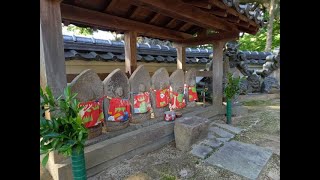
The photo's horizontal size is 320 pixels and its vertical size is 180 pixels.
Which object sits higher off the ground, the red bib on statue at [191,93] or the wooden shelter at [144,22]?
the wooden shelter at [144,22]

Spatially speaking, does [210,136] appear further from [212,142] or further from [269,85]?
[269,85]

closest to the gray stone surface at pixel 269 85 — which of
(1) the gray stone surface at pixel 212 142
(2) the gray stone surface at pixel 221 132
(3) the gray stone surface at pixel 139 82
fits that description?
(2) the gray stone surface at pixel 221 132

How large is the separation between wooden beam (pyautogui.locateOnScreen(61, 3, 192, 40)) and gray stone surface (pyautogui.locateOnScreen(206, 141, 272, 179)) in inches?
131

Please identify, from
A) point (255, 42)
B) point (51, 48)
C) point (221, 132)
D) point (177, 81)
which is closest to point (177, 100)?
point (177, 81)

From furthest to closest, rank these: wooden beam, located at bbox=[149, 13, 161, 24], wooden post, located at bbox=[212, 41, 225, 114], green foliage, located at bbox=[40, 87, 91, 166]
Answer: wooden post, located at bbox=[212, 41, 225, 114]
wooden beam, located at bbox=[149, 13, 161, 24]
green foliage, located at bbox=[40, 87, 91, 166]

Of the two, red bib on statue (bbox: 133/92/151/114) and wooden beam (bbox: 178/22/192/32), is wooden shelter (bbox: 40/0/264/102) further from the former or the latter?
red bib on statue (bbox: 133/92/151/114)

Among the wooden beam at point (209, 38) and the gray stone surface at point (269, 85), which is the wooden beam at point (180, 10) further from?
the gray stone surface at point (269, 85)

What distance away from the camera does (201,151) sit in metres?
3.20

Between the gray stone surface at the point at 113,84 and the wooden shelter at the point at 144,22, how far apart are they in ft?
2.36

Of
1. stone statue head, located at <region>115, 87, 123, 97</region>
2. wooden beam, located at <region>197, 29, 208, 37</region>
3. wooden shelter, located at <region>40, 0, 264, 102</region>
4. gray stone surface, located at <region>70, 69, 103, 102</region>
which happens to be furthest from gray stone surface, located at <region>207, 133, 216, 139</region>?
wooden beam, located at <region>197, 29, 208, 37</region>

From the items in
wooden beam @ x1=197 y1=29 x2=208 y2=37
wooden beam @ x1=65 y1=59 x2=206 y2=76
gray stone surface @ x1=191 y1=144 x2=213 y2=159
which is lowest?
gray stone surface @ x1=191 y1=144 x2=213 y2=159

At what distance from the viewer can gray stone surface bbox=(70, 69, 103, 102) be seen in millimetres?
2596

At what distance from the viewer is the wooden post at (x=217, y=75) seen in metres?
5.13

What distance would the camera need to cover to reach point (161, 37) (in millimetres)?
5578
